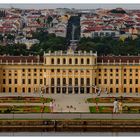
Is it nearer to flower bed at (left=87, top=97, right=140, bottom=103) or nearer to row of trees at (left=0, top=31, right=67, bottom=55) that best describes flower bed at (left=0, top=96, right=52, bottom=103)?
flower bed at (left=87, top=97, right=140, bottom=103)

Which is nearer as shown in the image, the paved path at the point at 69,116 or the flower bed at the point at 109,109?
the paved path at the point at 69,116

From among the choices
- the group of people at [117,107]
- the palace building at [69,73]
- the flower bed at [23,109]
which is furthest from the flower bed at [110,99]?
the group of people at [117,107]

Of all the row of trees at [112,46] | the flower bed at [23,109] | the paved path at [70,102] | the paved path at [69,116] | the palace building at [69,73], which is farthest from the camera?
the row of trees at [112,46]

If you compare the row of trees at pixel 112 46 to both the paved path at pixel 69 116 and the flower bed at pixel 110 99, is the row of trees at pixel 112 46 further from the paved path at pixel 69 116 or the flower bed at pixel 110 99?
the paved path at pixel 69 116

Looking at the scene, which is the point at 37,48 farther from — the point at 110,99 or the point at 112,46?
the point at 110,99

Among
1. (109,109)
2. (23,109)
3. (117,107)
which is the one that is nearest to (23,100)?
(23,109)

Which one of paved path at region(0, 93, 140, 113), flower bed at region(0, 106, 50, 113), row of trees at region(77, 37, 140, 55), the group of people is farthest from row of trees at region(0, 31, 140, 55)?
the group of people

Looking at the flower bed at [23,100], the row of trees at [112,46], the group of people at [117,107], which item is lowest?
the row of trees at [112,46]

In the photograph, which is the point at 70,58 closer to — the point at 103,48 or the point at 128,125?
the point at 128,125

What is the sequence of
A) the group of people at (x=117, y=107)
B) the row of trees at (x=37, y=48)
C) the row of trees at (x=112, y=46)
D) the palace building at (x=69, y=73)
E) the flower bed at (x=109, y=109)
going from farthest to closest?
1. the row of trees at (x=112, y=46)
2. the row of trees at (x=37, y=48)
3. the palace building at (x=69, y=73)
4. the flower bed at (x=109, y=109)
5. the group of people at (x=117, y=107)
